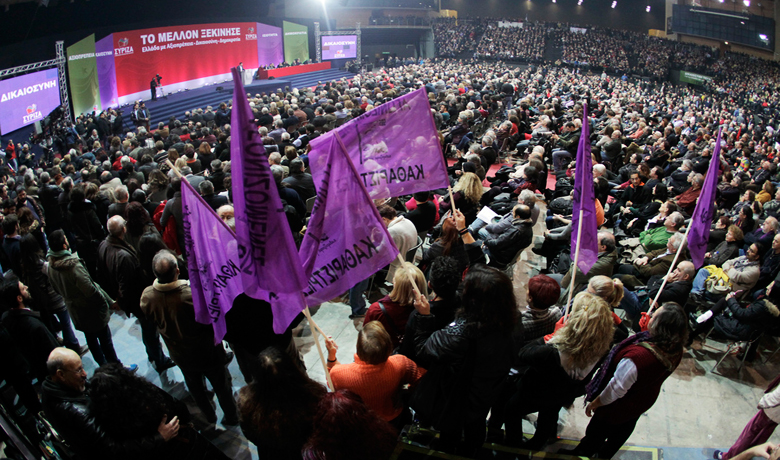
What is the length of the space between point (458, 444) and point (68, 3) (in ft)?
62.8

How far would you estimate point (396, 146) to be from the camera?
418 centimetres

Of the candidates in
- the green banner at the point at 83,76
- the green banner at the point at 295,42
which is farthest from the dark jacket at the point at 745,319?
the green banner at the point at 295,42

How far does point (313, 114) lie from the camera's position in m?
12.6

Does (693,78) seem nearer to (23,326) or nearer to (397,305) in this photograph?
(397,305)

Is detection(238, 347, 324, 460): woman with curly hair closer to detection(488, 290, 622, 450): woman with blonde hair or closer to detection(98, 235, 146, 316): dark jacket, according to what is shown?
detection(488, 290, 622, 450): woman with blonde hair

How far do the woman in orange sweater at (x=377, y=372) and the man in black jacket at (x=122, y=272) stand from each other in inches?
89.8

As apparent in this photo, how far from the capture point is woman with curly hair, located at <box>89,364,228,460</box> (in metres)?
2.49

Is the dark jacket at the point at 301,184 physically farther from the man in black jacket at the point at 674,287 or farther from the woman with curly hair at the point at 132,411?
the man in black jacket at the point at 674,287

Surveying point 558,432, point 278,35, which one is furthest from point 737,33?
point 558,432

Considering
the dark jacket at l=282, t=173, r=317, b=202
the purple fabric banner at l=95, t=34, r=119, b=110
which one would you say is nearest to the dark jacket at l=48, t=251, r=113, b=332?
the dark jacket at l=282, t=173, r=317, b=202

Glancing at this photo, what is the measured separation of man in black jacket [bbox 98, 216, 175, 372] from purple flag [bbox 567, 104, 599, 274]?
387 cm

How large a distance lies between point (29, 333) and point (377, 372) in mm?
2882

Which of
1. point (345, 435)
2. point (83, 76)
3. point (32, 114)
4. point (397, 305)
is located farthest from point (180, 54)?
point (345, 435)

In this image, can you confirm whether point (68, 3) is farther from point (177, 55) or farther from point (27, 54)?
point (177, 55)
